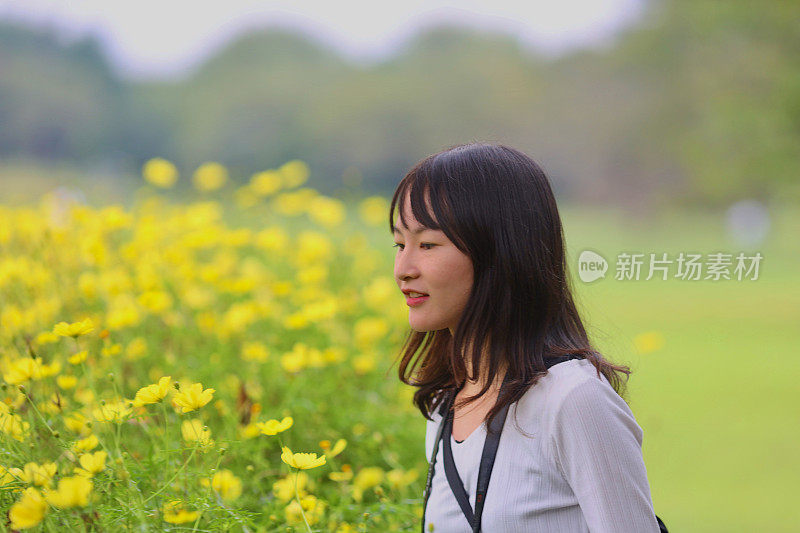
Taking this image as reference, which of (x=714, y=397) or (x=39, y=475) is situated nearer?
(x=39, y=475)

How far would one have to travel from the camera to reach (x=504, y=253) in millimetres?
1006

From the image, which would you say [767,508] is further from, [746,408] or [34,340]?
[34,340]

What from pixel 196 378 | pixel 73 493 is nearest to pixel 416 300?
pixel 73 493

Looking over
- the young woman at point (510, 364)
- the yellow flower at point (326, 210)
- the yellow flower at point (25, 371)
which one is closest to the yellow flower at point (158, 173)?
the yellow flower at point (326, 210)

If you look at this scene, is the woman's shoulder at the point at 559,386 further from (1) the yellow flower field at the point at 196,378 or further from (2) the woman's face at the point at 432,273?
(1) the yellow flower field at the point at 196,378

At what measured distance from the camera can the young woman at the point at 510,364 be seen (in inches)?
35.5

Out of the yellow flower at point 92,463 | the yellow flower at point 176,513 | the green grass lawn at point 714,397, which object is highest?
the yellow flower at point 92,463

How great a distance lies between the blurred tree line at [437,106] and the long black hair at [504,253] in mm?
13283

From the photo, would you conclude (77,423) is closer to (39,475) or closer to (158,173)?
(39,475)

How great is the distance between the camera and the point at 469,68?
2748cm

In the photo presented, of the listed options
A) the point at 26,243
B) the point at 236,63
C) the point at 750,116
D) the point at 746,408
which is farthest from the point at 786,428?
the point at 236,63

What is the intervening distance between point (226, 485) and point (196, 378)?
0.58 meters

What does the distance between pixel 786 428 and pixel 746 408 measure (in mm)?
404

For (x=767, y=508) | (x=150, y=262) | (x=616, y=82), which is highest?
(x=616, y=82)
